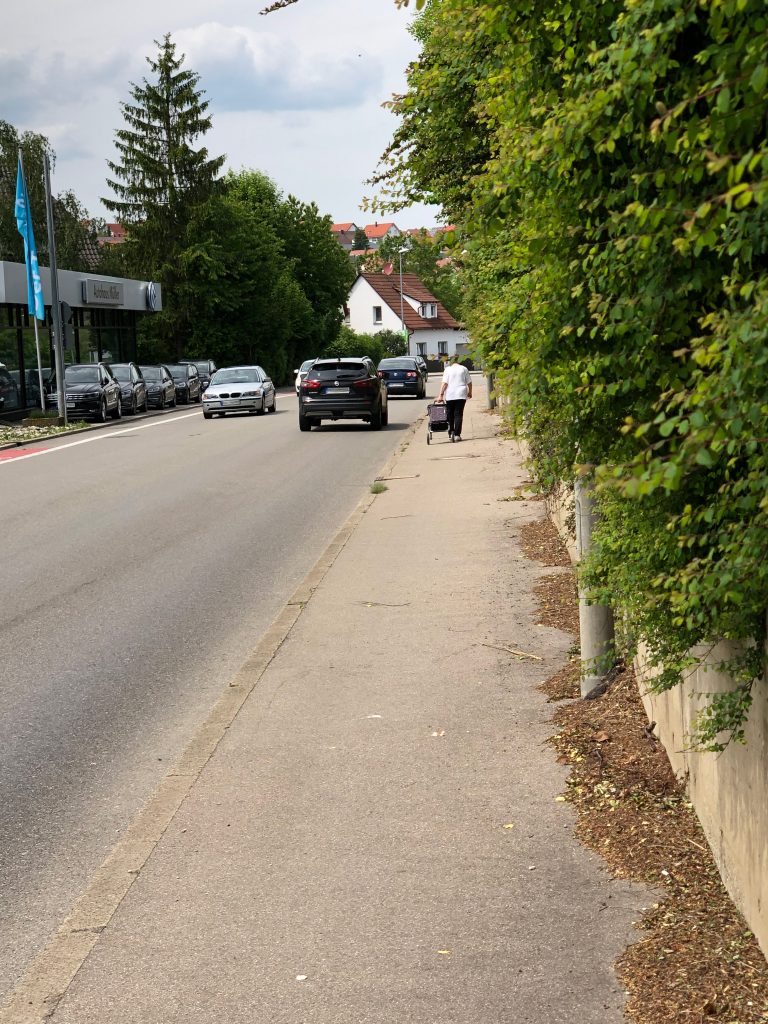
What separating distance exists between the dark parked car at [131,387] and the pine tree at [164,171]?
87.4ft

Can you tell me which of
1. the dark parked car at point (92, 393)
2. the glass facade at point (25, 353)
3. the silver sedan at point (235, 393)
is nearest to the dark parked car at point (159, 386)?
the glass facade at point (25, 353)

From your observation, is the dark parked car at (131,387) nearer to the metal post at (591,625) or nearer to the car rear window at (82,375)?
the car rear window at (82,375)

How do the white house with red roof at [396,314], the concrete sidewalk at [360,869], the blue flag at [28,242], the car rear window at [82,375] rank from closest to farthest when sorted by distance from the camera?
the concrete sidewalk at [360,869] < the blue flag at [28,242] < the car rear window at [82,375] < the white house with red roof at [396,314]

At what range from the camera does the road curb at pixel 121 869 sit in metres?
3.88

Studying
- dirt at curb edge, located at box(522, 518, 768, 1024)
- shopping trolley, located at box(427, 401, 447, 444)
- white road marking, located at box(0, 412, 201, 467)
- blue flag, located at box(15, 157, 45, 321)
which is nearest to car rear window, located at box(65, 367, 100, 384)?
white road marking, located at box(0, 412, 201, 467)

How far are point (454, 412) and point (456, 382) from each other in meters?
1.54

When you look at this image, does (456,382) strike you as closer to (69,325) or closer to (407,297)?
(69,325)

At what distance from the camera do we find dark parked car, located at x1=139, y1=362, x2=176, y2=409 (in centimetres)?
4741

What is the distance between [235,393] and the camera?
129 feet

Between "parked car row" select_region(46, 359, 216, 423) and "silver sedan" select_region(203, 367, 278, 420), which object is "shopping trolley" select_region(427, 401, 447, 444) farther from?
"parked car row" select_region(46, 359, 216, 423)

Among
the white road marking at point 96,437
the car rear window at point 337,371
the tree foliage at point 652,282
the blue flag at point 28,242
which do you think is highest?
the blue flag at point 28,242

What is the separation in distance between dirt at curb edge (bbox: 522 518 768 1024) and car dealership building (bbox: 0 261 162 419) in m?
30.5

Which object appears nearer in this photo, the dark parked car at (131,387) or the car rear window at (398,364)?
the dark parked car at (131,387)

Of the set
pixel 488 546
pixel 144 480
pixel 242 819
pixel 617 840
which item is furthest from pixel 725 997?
pixel 144 480
